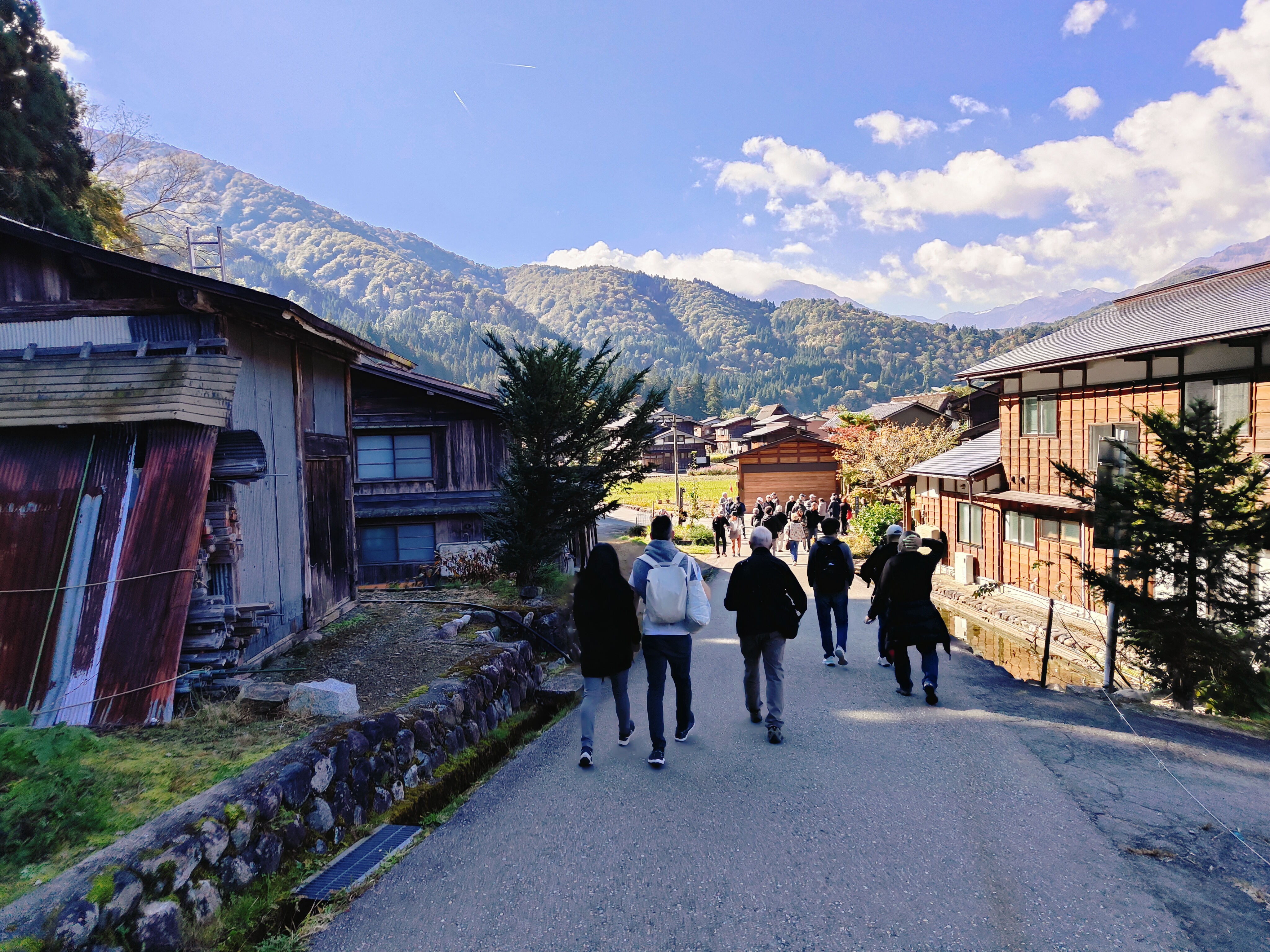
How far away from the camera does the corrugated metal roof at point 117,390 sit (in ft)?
18.6

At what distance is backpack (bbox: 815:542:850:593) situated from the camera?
808 cm

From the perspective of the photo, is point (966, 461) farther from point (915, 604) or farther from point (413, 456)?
point (413, 456)

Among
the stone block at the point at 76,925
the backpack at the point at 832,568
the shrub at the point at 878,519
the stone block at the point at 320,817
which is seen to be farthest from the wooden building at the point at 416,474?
the shrub at the point at 878,519

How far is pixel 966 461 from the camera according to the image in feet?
65.3

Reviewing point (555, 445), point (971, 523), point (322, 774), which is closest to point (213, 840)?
point (322, 774)

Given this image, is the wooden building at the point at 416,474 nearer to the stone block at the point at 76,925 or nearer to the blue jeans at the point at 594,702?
the blue jeans at the point at 594,702

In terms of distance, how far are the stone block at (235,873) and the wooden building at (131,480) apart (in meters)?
1.95

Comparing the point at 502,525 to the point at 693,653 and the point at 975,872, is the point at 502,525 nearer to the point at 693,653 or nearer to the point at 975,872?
the point at 693,653

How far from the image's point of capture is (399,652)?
7.62 m

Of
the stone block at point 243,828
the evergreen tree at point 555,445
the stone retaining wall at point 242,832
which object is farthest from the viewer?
the evergreen tree at point 555,445

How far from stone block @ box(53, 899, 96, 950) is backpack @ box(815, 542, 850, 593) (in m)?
7.11

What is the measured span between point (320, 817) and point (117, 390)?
14.1 feet

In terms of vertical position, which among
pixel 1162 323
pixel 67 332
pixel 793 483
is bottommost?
pixel 793 483

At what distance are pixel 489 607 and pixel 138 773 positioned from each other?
19.1ft
